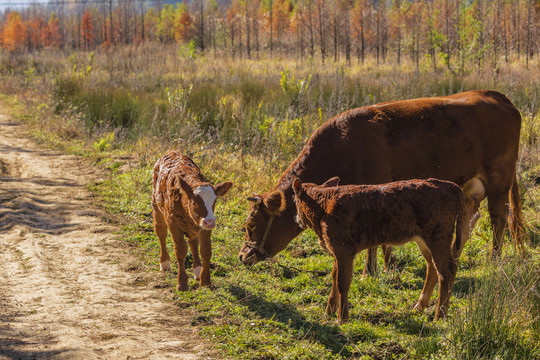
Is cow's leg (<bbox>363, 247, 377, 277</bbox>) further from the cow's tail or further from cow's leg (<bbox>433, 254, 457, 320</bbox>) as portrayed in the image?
the cow's tail

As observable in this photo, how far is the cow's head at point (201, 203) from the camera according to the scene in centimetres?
491

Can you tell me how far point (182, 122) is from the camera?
11570 mm

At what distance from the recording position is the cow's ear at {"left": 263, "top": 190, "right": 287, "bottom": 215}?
5285 millimetres

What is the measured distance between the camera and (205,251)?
5371mm

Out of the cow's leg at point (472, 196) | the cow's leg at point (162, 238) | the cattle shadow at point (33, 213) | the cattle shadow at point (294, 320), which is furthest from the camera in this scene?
the cattle shadow at point (33, 213)

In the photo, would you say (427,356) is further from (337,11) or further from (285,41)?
(285,41)

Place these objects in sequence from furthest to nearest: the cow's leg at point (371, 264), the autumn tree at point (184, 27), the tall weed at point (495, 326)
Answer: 1. the autumn tree at point (184, 27)
2. the cow's leg at point (371, 264)
3. the tall weed at point (495, 326)

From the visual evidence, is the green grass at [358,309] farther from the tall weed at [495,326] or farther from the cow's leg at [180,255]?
the cow's leg at [180,255]

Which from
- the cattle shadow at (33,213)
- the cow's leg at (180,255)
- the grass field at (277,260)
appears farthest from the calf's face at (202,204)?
the cattle shadow at (33,213)

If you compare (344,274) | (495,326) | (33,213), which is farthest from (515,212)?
(33,213)

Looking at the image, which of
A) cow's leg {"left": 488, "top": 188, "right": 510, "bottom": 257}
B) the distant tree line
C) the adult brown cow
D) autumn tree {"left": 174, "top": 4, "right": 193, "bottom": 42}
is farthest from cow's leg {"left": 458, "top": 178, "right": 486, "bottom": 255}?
autumn tree {"left": 174, "top": 4, "right": 193, "bottom": 42}

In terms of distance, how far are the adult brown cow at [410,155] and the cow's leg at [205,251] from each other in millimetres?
354

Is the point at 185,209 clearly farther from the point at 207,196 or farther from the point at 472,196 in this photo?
the point at 472,196

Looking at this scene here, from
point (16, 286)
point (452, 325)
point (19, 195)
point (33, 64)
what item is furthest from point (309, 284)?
point (33, 64)
